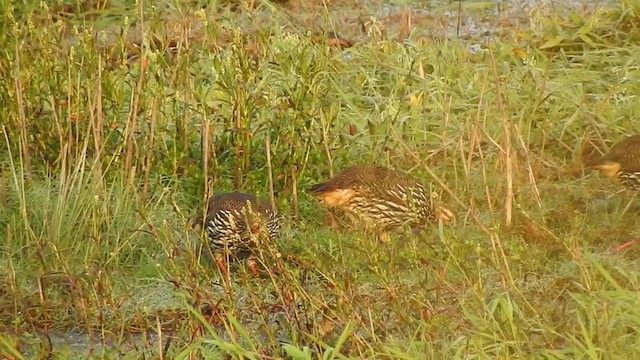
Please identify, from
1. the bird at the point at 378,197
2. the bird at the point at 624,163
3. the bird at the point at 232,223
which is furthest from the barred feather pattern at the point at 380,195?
the bird at the point at 624,163

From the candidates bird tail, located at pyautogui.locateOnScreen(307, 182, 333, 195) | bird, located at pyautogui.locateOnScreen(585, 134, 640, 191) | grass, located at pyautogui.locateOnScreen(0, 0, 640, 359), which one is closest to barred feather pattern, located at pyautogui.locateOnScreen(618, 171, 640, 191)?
bird, located at pyautogui.locateOnScreen(585, 134, 640, 191)

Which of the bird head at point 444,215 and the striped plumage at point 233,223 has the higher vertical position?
the striped plumage at point 233,223

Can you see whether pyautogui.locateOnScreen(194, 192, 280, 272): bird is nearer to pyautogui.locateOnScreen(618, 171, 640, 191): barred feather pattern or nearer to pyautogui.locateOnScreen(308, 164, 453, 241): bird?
pyautogui.locateOnScreen(308, 164, 453, 241): bird

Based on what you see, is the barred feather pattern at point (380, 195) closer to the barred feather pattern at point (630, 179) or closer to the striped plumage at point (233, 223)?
the striped plumage at point (233, 223)

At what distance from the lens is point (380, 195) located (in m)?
6.89

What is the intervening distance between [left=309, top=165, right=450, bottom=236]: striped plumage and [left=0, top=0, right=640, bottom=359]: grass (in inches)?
5.3

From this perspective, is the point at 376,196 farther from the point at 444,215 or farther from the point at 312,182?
the point at 312,182

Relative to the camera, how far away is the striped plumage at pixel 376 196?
685cm

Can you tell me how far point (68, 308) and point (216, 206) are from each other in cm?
87

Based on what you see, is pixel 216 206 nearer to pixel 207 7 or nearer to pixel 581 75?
pixel 581 75

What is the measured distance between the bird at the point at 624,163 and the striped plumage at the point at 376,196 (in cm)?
91

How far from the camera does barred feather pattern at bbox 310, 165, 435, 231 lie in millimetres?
6840

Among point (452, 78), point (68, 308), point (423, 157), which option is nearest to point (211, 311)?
point (68, 308)

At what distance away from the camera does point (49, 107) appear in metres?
7.30
